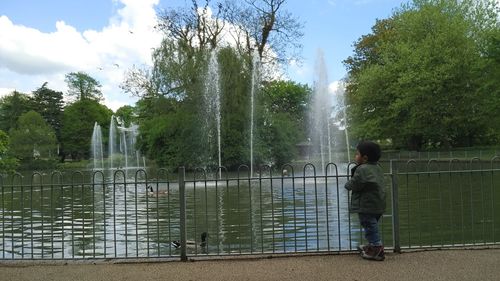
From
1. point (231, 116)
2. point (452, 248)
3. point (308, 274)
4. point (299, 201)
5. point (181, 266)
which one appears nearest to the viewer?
point (308, 274)

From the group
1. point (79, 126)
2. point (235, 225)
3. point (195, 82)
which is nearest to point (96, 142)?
point (79, 126)

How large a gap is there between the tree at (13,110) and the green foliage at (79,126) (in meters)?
6.46

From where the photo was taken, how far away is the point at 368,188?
271 inches

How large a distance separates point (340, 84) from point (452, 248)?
54150 mm

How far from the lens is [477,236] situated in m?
10.2

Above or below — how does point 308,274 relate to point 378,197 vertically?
below

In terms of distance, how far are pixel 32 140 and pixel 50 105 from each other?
713 inches

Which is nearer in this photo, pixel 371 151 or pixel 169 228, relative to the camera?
pixel 371 151

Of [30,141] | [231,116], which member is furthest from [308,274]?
[30,141]

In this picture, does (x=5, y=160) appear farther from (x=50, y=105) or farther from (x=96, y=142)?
(x=50, y=105)

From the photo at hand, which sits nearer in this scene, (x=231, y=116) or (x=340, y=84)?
(x=231, y=116)

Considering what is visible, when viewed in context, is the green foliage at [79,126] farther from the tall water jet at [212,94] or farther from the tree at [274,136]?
the tree at [274,136]

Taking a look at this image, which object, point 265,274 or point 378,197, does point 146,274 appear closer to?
point 265,274

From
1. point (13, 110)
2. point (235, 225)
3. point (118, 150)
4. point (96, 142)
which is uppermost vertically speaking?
point (13, 110)
